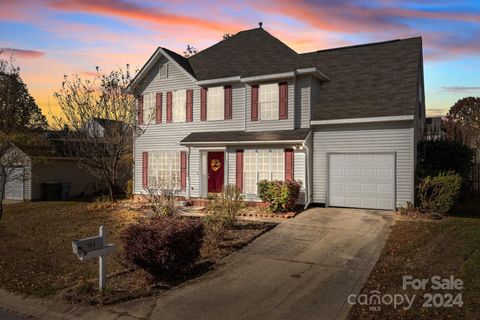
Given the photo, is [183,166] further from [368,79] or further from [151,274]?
[151,274]

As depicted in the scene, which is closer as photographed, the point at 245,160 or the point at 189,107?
the point at 245,160

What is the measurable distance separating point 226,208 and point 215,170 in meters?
6.54

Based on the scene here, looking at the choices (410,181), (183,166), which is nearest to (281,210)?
(410,181)

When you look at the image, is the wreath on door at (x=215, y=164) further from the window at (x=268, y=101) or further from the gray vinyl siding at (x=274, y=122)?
the window at (x=268, y=101)

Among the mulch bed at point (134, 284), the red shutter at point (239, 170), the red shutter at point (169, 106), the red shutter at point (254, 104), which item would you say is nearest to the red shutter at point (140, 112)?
the red shutter at point (169, 106)

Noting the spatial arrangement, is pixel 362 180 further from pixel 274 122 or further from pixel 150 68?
pixel 150 68

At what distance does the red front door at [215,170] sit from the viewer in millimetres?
18266

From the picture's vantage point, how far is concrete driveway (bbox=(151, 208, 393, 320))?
252 inches

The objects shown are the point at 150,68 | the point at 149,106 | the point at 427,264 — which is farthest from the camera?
the point at 149,106

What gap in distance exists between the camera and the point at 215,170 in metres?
18.4

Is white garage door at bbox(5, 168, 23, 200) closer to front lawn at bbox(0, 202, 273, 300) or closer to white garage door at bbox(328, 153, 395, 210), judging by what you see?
front lawn at bbox(0, 202, 273, 300)

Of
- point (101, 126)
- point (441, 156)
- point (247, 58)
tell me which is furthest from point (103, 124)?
point (441, 156)

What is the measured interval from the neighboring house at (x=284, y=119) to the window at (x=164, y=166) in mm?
53

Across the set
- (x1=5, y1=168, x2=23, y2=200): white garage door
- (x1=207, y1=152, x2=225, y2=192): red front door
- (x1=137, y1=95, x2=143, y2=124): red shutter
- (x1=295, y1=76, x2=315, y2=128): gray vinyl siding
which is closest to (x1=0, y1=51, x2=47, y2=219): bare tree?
(x1=5, y1=168, x2=23, y2=200): white garage door
